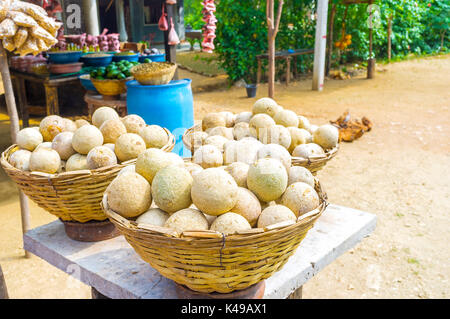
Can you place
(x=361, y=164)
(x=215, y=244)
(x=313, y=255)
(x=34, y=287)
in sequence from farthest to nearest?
(x=361, y=164) < (x=34, y=287) < (x=313, y=255) < (x=215, y=244)

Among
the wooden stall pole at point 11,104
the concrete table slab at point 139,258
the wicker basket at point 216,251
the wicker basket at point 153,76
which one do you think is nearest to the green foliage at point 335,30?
the wicker basket at point 153,76

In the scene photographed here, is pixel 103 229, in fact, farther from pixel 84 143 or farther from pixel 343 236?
pixel 343 236

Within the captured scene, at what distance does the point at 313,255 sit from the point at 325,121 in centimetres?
551

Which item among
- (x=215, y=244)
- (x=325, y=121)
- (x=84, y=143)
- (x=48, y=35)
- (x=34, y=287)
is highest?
(x=48, y=35)

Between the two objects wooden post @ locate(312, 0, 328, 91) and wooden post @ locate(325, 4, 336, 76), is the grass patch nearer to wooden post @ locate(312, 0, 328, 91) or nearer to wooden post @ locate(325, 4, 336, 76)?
wooden post @ locate(325, 4, 336, 76)

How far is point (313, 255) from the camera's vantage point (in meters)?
1.69

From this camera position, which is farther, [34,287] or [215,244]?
[34,287]

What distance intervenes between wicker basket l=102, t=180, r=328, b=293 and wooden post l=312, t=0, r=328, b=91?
26.4 feet

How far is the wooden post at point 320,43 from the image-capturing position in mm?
8516

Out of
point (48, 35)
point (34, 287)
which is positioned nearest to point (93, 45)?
point (48, 35)

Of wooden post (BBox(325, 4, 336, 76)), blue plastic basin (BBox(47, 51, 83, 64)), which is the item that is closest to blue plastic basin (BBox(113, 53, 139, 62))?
blue plastic basin (BBox(47, 51, 83, 64))

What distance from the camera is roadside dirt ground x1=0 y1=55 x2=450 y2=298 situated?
2.86 metres

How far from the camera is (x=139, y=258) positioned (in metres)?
1.69

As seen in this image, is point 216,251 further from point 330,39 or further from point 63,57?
point 330,39
